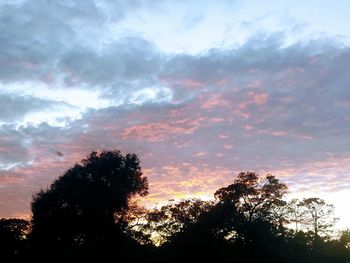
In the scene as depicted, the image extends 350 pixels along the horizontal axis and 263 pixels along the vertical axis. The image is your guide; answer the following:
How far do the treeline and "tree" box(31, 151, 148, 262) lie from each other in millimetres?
139

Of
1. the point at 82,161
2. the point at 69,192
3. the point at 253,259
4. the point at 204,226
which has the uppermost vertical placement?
the point at 82,161

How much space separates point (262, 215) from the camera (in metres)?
64.2

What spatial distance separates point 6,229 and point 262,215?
54448 mm

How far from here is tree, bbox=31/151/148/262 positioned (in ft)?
195

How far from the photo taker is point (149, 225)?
77.1m

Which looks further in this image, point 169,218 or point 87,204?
point 169,218

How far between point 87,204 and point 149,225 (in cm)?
2009

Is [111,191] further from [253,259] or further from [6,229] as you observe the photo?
[6,229]

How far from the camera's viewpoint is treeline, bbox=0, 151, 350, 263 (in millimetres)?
48812

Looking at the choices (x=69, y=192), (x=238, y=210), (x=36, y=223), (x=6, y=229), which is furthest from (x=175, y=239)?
(x=6, y=229)

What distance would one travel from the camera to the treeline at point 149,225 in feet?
160

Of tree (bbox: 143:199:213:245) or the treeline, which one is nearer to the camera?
the treeline

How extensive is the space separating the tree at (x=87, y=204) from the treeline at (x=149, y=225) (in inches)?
5.5

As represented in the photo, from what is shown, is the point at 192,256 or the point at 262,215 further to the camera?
the point at 262,215
